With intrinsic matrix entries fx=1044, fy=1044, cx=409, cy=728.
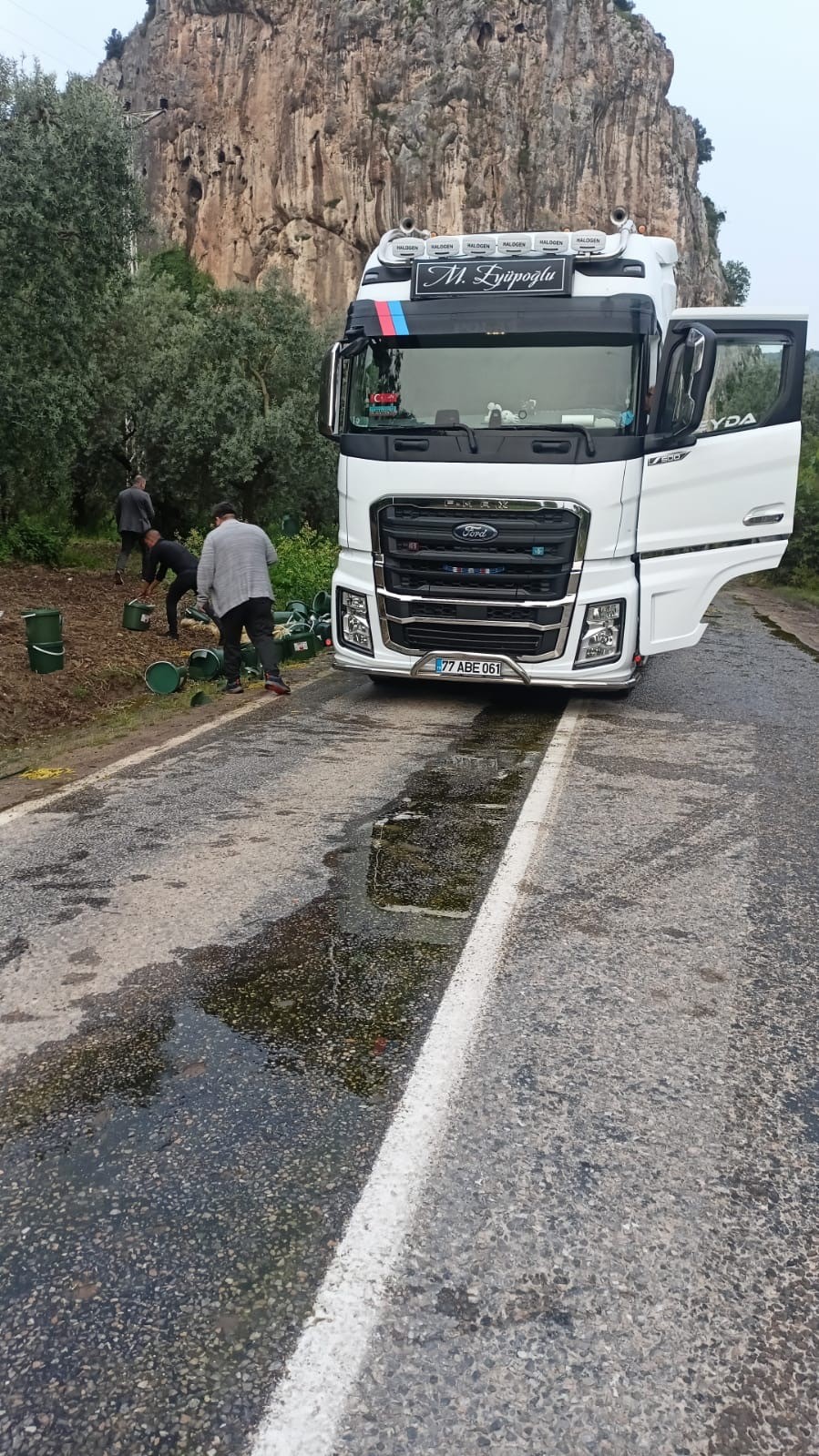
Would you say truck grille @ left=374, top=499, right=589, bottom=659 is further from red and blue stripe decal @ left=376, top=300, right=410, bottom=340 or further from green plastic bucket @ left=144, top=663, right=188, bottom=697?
green plastic bucket @ left=144, top=663, right=188, bottom=697

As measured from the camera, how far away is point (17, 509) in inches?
770

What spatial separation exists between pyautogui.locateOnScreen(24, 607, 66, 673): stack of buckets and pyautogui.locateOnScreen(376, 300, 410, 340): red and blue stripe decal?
4.18m

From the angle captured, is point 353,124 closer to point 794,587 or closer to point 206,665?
point 794,587

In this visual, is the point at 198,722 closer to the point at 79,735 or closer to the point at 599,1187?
the point at 79,735

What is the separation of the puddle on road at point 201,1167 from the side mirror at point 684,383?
498 centimetres

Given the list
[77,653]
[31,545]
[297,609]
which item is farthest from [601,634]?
[31,545]

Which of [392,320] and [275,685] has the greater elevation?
[392,320]

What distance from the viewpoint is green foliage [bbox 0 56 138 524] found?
14281 millimetres

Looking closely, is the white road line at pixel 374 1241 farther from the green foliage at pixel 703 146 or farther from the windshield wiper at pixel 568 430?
the green foliage at pixel 703 146

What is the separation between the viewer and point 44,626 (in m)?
9.96

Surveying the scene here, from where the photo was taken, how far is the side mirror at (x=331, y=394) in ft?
27.2

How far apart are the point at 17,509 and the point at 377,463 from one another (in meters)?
13.6

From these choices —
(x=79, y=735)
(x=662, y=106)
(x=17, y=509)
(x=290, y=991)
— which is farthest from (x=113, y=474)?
(x=662, y=106)

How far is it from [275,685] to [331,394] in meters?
2.58
